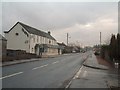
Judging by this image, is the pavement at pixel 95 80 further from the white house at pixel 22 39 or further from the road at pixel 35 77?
the white house at pixel 22 39

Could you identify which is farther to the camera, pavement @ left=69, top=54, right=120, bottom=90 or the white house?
the white house

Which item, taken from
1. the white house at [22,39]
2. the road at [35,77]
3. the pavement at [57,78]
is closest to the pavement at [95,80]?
the pavement at [57,78]

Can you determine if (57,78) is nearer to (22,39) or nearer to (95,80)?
(95,80)

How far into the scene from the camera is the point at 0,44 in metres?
40.8

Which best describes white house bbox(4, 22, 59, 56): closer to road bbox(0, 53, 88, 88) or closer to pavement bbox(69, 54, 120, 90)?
road bbox(0, 53, 88, 88)

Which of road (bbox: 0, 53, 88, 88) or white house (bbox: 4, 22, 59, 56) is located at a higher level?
white house (bbox: 4, 22, 59, 56)

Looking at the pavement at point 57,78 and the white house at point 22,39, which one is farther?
the white house at point 22,39

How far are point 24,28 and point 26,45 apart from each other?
4580 mm

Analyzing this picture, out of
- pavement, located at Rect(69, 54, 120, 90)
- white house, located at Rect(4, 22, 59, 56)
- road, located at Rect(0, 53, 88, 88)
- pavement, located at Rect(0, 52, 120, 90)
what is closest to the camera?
road, located at Rect(0, 53, 88, 88)

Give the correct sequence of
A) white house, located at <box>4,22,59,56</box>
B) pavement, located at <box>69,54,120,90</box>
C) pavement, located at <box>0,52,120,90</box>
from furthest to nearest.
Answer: white house, located at <box>4,22,59,56</box>
pavement, located at <box>69,54,120,90</box>
pavement, located at <box>0,52,120,90</box>

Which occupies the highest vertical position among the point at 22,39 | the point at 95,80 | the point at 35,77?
the point at 22,39

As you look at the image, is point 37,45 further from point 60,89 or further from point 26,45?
point 60,89

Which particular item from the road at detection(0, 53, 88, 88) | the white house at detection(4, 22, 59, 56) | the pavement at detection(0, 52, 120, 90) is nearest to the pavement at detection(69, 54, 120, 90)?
the pavement at detection(0, 52, 120, 90)

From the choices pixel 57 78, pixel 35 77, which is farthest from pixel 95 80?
pixel 35 77
